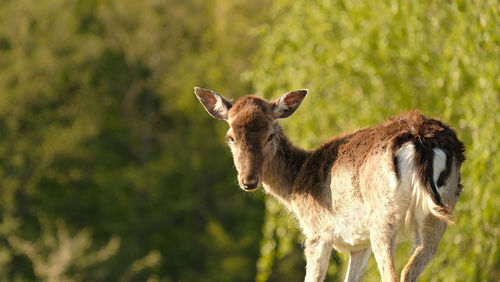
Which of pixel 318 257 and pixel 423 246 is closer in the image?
pixel 423 246

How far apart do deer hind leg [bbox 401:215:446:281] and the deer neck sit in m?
1.51

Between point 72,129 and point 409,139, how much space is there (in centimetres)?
2718

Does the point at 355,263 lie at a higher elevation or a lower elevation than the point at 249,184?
lower

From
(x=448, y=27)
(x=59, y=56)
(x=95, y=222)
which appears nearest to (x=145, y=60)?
(x=59, y=56)

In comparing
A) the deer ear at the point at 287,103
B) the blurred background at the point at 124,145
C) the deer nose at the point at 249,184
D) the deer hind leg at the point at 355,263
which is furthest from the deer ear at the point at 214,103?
the blurred background at the point at 124,145

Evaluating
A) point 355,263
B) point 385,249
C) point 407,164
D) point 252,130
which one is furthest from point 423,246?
point 252,130

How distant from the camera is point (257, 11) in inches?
1414

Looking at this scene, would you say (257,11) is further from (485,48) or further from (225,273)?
(485,48)

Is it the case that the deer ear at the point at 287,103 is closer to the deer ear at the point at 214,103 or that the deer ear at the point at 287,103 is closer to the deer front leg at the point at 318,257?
the deer ear at the point at 214,103

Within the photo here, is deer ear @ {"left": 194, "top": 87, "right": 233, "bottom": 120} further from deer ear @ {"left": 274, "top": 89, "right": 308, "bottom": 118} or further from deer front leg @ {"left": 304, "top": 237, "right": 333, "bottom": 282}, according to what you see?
deer front leg @ {"left": 304, "top": 237, "right": 333, "bottom": 282}

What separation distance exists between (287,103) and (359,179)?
118 cm

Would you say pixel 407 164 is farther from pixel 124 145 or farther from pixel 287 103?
pixel 124 145

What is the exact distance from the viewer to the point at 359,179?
6.27 m

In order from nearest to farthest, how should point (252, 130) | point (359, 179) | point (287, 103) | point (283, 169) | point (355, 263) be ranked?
point (359, 179), point (252, 130), point (355, 263), point (287, 103), point (283, 169)
